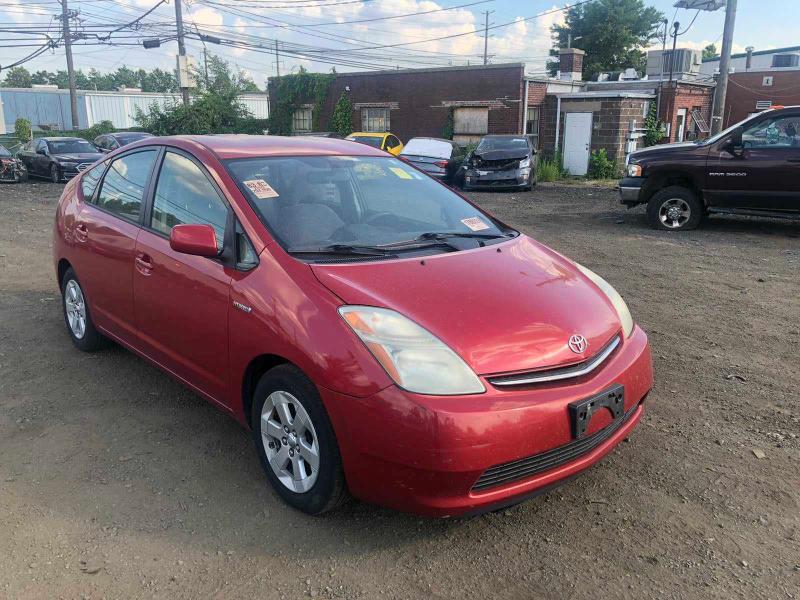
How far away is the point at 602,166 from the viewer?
2189cm

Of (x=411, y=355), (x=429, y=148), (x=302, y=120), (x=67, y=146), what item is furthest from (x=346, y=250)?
(x=302, y=120)

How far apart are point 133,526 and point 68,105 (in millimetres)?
64183

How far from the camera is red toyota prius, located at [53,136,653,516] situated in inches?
Result: 102

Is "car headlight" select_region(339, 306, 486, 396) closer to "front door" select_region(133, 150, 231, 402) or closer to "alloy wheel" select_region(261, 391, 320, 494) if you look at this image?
"alloy wheel" select_region(261, 391, 320, 494)

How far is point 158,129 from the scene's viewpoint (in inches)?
1163

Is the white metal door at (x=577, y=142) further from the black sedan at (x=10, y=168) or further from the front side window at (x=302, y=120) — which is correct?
the black sedan at (x=10, y=168)

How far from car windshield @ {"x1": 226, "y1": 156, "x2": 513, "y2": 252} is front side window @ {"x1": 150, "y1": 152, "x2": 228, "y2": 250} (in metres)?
0.19

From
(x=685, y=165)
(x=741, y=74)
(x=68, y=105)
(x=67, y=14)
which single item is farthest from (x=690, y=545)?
(x=68, y=105)

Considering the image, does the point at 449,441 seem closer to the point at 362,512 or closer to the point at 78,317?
the point at 362,512

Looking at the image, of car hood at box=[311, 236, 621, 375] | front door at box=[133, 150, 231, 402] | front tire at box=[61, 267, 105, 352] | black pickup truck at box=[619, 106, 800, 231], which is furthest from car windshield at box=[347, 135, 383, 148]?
car hood at box=[311, 236, 621, 375]

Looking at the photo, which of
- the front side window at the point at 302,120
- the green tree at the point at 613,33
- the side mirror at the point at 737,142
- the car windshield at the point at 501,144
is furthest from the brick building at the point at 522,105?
the green tree at the point at 613,33

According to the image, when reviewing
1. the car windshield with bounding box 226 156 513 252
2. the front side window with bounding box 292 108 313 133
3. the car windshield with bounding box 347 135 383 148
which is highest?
the front side window with bounding box 292 108 313 133

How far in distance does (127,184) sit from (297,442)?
2.44 meters

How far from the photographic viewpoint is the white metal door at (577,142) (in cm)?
2288
